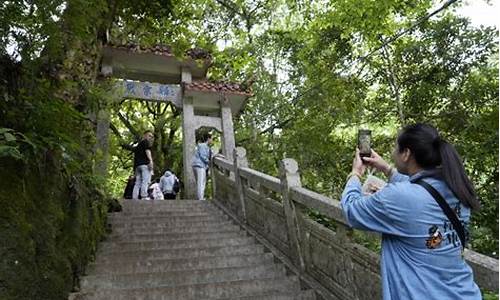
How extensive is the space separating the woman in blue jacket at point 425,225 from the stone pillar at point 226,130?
8.87m

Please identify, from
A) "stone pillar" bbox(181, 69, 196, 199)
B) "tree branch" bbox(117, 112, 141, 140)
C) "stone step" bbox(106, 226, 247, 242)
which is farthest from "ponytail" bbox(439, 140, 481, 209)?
"tree branch" bbox(117, 112, 141, 140)

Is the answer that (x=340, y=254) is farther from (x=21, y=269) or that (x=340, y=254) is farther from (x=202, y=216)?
(x=202, y=216)

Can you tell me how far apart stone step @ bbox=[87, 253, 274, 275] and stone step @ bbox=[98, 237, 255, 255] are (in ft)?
1.50

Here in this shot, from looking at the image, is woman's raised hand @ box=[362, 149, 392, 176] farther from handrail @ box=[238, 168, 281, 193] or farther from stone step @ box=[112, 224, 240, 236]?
stone step @ box=[112, 224, 240, 236]

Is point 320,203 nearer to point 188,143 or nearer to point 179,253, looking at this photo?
point 179,253

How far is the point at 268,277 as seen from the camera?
4258mm

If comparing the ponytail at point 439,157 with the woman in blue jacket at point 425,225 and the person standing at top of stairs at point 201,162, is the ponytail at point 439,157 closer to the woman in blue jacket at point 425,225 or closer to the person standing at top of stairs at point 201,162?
the woman in blue jacket at point 425,225

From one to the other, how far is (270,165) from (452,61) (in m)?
4.67

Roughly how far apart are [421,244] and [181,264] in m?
3.31

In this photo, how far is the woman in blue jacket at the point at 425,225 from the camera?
1646mm

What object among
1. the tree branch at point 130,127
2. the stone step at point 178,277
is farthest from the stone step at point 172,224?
the tree branch at point 130,127

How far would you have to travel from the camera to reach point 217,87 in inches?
421

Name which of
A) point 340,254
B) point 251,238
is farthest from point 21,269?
point 251,238

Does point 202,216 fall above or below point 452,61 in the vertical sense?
below
